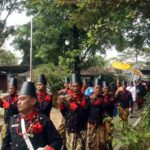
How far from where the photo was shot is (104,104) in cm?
1162

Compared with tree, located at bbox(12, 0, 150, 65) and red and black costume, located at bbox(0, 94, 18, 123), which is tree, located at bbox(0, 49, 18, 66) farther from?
red and black costume, located at bbox(0, 94, 18, 123)

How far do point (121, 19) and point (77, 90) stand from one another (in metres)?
2.73

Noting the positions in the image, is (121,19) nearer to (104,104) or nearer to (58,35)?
(104,104)

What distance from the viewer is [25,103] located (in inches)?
210

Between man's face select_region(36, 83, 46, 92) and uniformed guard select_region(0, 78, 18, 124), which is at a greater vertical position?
man's face select_region(36, 83, 46, 92)

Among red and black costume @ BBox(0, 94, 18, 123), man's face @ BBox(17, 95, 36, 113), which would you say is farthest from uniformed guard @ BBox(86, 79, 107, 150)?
man's face @ BBox(17, 95, 36, 113)

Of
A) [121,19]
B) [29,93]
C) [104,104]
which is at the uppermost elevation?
[121,19]

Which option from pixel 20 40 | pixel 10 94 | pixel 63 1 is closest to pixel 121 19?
pixel 63 1

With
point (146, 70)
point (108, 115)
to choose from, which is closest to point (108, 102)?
point (108, 115)

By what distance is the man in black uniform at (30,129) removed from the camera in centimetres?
532

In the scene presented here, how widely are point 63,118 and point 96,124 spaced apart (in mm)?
839

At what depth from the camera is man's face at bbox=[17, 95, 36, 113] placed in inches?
210

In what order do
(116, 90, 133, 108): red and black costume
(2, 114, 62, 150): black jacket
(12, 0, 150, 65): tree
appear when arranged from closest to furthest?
(2, 114, 62, 150): black jacket → (12, 0, 150, 65): tree → (116, 90, 133, 108): red and black costume

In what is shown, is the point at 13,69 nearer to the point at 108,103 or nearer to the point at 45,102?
the point at 108,103
